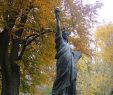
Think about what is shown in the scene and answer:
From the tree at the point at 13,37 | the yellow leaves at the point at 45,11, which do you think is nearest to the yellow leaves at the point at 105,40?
the tree at the point at 13,37

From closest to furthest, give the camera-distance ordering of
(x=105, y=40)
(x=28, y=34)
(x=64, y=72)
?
(x=64, y=72) < (x=28, y=34) < (x=105, y=40)

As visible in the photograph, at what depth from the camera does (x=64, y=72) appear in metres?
8.71

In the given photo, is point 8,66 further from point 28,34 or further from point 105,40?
point 105,40

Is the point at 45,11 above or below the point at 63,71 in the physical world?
above

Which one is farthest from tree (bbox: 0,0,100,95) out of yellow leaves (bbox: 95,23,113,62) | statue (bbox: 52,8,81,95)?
yellow leaves (bbox: 95,23,113,62)

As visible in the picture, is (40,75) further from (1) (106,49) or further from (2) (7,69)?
(1) (106,49)

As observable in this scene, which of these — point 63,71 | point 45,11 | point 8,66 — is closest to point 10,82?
point 8,66


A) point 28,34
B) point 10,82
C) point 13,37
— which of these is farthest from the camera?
point 28,34

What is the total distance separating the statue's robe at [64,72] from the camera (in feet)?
28.5

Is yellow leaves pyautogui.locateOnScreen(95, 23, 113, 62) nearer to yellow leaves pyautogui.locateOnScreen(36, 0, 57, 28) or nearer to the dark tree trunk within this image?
the dark tree trunk

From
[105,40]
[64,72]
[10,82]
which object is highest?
[64,72]

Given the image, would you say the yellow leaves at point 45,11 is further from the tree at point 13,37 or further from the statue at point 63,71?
the statue at point 63,71

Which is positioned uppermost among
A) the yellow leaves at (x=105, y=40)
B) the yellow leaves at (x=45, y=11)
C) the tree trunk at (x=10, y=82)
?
the yellow leaves at (x=45, y=11)

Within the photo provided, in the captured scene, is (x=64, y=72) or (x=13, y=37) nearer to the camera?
(x=64, y=72)
